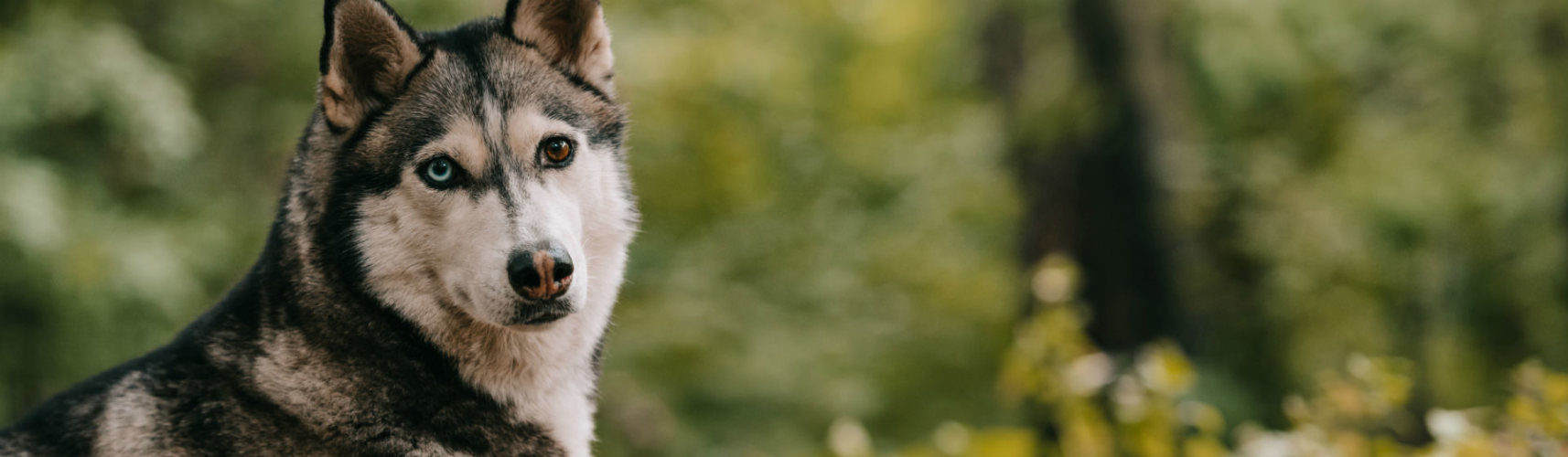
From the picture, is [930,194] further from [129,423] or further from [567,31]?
[129,423]

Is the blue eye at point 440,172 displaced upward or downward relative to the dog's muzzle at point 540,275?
upward

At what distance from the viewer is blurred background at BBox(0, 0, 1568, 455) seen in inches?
200

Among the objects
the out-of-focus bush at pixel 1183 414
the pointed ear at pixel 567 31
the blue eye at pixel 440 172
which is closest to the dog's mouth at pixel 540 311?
the blue eye at pixel 440 172

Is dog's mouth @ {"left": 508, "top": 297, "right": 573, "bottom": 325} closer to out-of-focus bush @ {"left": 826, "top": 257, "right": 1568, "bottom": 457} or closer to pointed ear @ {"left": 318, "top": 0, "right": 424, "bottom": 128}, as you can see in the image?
pointed ear @ {"left": 318, "top": 0, "right": 424, "bottom": 128}

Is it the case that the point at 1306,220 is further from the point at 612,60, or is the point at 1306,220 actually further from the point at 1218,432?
the point at 612,60

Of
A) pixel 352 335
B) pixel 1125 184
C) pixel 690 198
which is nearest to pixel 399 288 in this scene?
pixel 352 335

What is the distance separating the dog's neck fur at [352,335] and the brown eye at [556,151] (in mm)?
222

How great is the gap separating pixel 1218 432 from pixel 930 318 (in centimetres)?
361

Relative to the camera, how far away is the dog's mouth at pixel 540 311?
203cm

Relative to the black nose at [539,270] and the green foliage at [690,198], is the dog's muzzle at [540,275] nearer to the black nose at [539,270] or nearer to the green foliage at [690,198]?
the black nose at [539,270]

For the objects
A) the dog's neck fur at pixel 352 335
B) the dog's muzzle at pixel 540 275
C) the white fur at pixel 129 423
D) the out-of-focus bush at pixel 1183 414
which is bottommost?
the white fur at pixel 129 423

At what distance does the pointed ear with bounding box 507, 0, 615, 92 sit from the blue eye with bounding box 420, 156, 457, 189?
1.25 ft

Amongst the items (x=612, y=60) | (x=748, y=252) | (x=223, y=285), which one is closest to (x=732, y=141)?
(x=748, y=252)

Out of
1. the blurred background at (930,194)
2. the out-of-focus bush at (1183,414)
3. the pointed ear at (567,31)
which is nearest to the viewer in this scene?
the pointed ear at (567,31)
